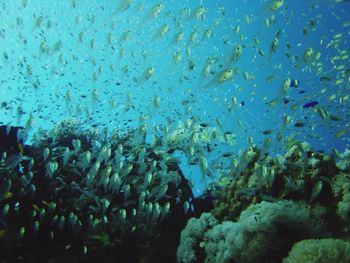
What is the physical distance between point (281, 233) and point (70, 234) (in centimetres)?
534

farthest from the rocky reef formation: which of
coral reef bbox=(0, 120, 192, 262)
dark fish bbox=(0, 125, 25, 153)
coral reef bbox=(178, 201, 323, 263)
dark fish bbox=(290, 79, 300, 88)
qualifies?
dark fish bbox=(0, 125, 25, 153)

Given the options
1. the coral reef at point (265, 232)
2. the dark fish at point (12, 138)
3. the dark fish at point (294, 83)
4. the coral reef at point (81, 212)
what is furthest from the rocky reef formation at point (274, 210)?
the dark fish at point (12, 138)

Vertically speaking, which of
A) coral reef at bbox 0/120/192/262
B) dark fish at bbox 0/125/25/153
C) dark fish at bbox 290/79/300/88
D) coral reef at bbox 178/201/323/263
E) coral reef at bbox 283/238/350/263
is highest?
dark fish at bbox 0/125/25/153

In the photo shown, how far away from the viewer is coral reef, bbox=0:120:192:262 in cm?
826

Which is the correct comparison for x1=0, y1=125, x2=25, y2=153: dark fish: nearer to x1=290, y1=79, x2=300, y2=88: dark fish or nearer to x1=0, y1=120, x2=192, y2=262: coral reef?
x1=0, y1=120, x2=192, y2=262: coral reef

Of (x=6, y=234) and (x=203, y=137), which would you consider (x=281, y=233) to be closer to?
(x=6, y=234)

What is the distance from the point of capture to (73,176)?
407 inches

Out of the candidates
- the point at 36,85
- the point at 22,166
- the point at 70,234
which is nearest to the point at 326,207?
the point at 70,234

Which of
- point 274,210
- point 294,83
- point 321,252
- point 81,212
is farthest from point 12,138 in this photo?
point 321,252

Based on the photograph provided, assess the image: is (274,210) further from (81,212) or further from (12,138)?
(12,138)

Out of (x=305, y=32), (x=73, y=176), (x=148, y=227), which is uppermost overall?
(x=305, y=32)

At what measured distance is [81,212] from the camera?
928 cm

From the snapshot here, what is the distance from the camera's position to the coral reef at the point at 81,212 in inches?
325

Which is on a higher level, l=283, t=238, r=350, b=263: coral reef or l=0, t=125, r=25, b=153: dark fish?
l=0, t=125, r=25, b=153: dark fish
